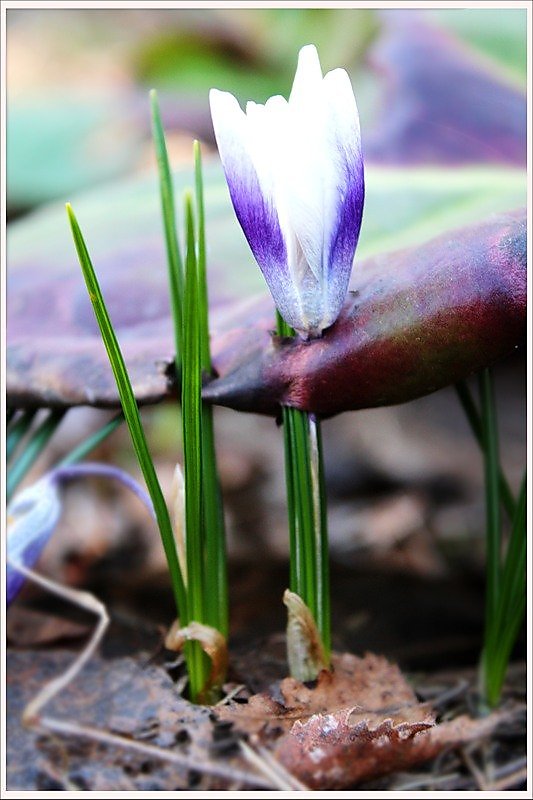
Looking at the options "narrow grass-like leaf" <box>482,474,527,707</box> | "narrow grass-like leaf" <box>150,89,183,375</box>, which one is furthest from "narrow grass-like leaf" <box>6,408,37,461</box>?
"narrow grass-like leaf" <box>482,474,527,707</box>

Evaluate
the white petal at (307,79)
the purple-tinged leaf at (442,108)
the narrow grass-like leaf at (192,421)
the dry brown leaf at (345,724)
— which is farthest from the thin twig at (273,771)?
the purple-tinged leaf at (442,108)

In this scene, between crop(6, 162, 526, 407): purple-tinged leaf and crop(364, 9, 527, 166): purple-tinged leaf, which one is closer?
crop(6, 162, 526, 407): purple-tinged leaf

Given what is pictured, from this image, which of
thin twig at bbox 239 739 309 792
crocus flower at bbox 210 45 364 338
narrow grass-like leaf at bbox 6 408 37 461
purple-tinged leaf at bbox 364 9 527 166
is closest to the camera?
crocus flower at bbox 210 45 364 338

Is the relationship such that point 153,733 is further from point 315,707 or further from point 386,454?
point 386,454

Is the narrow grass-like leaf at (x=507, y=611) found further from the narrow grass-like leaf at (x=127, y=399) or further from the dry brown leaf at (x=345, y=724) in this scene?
the narrow grass-like leaf at (x=127, y=399)

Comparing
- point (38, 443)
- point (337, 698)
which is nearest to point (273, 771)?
point (337, 698)

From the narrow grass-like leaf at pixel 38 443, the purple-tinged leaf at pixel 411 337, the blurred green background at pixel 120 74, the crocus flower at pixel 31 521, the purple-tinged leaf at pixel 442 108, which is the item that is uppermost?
the blurred green background at pixel 120 74

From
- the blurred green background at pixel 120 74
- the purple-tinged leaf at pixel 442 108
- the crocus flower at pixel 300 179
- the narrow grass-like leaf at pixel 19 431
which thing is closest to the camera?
the crocus flower at pixel 300 179

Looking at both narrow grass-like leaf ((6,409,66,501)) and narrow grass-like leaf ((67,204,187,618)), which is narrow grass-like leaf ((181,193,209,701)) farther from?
narrow grass-like leaf ((6,409,66,501))
